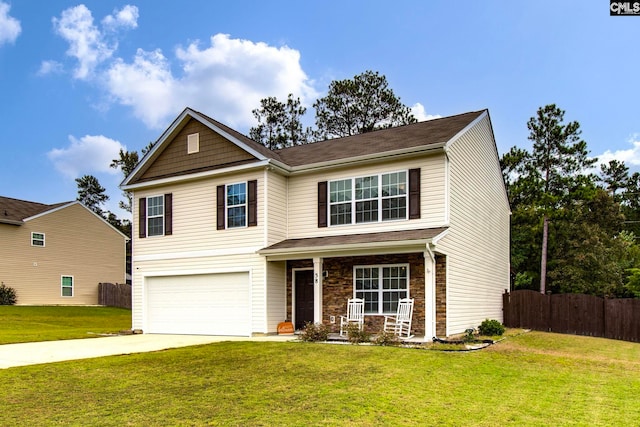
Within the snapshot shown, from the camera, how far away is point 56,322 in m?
22.2

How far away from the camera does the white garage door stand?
16.2 m

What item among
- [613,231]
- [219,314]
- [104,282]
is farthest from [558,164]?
[104,282]

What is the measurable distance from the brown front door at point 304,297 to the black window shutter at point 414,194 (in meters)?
3.76

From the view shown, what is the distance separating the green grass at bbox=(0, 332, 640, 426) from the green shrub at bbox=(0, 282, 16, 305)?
19905 mm

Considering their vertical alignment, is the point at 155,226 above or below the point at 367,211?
below

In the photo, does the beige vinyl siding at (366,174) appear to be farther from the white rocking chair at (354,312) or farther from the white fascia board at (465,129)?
the white rocking chair at (354,312)

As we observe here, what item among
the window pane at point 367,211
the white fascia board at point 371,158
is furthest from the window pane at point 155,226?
the window pane at point 367,211

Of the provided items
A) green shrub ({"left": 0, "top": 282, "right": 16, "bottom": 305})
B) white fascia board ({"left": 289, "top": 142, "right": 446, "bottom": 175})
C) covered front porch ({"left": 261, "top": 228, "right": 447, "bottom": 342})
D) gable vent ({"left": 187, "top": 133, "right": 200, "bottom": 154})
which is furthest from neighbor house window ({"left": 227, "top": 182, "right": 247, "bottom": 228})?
green shrub ({"left": 0, "top": 282, "right": 16, "bottom": 305})

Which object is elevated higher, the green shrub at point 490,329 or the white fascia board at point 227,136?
the white fascia board at point 227,136

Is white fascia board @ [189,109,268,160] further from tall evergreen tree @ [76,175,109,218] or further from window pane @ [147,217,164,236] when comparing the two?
tall evergreen tree @ [76,175,109,218]

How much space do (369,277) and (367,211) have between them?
6.28 feet

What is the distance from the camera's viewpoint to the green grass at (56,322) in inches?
643

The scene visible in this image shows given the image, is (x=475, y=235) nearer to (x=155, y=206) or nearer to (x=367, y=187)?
(x=367, y=187)

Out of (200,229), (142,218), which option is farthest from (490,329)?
(142,218)
